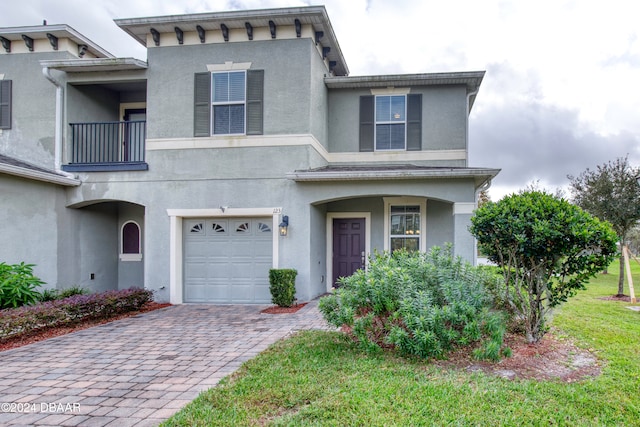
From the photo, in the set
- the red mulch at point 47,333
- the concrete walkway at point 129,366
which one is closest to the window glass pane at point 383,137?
the concrete walkway at point 129,366

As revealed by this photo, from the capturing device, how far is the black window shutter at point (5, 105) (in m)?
10.5

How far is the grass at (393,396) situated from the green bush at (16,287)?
515 centimetres

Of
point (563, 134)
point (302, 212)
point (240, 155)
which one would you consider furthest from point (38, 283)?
point (563, 134)

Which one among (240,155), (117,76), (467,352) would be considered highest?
(117,76)

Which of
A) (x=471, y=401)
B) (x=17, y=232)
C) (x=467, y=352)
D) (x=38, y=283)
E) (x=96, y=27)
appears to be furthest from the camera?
(x=96, y=27)

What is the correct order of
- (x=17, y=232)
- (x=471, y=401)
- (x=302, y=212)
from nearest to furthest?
(x=471, y=401)
(x=17, y=232)
(x=302, y=212)

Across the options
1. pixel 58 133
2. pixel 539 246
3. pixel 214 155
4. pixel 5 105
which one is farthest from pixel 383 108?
pixel 5 105

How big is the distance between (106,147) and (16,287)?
4908 mm

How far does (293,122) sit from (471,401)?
297 inches

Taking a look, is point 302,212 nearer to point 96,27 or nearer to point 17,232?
point 17,232

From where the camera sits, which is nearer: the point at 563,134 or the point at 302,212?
the point at 302,212

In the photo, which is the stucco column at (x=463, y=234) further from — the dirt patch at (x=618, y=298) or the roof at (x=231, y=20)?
the roof at (x=231, y=20)

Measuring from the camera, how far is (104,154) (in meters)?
10.9

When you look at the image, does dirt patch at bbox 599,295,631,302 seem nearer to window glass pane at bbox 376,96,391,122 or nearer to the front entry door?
the front entry door
